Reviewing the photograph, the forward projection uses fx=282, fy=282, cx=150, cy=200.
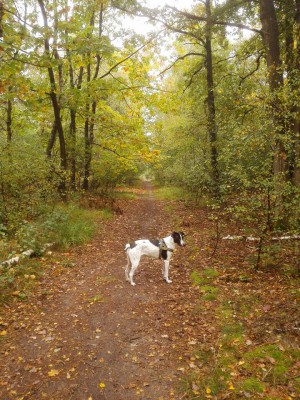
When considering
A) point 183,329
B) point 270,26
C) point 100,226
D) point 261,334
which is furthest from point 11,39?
point 261,334

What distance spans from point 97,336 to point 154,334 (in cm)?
108

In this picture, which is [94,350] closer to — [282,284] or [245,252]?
[282,284]

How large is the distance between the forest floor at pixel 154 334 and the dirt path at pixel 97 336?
→ 18 millimetres

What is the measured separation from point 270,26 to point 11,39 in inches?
323

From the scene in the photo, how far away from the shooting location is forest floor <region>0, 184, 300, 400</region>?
4.11m

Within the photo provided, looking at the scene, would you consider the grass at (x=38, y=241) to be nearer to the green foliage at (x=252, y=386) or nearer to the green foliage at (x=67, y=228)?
the green foliage at (x=67, y=228)

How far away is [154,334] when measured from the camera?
5.39 meters

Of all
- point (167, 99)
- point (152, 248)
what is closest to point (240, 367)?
point (152, 248)

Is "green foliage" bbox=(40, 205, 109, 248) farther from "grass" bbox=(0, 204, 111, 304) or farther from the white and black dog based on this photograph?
the white and black dog

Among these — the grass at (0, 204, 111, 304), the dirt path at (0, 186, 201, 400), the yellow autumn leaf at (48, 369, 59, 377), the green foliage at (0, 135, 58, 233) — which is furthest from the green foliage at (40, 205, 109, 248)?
the yellow autumn leaf at (48, 369, 59, 377)

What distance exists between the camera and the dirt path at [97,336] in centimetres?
418

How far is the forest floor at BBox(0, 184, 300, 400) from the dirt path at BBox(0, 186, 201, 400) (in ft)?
0.06

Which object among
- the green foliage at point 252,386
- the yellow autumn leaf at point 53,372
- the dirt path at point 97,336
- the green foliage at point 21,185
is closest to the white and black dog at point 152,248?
the dirt path at point 97,336

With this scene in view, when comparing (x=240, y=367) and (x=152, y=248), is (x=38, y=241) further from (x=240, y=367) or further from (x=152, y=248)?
(x=240, y=367)
